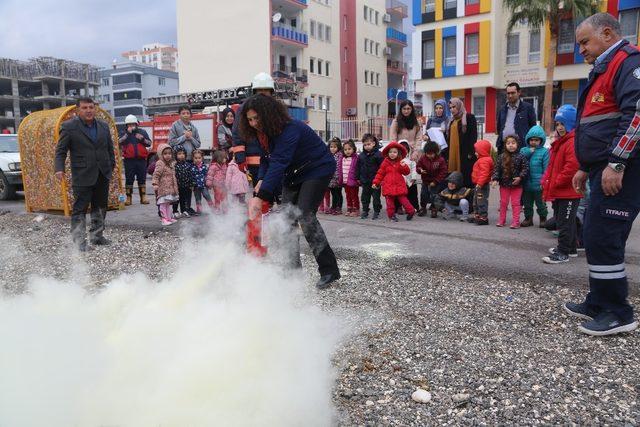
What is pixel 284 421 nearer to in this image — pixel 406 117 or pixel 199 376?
pixel 199 376

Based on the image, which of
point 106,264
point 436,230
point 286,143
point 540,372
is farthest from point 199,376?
point 436,230

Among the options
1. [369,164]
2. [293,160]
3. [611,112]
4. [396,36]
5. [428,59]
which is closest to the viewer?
[611,112]

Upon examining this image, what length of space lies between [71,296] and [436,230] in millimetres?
5797

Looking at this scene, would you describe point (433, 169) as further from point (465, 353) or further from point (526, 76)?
point (526, 76)

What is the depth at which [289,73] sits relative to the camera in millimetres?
43031

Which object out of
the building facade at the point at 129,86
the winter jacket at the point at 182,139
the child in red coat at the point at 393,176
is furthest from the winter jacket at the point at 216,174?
the building facade at the point at 129,86

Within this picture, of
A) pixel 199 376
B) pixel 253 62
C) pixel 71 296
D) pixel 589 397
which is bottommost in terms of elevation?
pixel 589 397

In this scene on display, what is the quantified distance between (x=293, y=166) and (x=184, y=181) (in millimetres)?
4815

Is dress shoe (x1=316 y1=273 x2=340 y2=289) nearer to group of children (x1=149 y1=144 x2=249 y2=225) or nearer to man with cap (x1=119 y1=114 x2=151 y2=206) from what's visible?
group of children (x1=149 y1=144 x2=249 y2=225)

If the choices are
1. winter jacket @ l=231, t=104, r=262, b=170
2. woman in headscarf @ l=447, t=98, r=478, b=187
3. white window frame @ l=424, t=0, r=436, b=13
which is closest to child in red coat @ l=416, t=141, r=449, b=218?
woman in headscarf @ l=447, t=98, r=478, b=187

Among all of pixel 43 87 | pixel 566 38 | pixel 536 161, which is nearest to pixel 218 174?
pixel 536 161

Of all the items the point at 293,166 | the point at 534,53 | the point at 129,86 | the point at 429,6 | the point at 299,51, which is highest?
the point at 129,86

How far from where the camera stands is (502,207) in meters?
8.17

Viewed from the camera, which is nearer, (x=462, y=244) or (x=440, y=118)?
(x=462, y=244)
